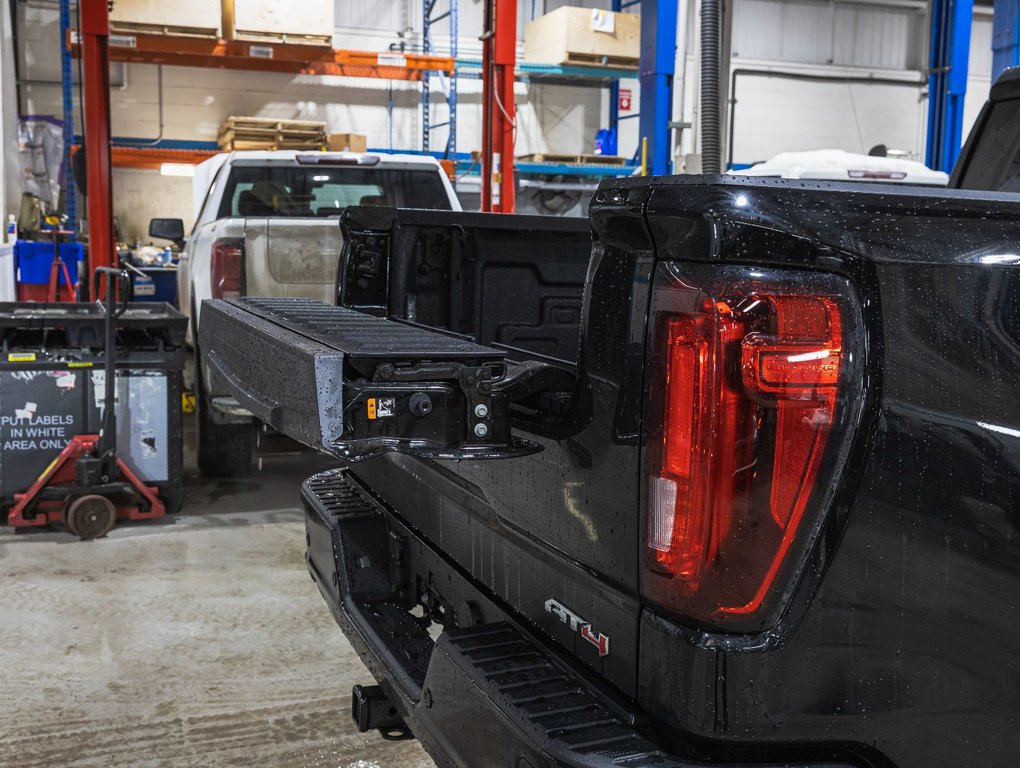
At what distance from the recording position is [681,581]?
1.31 meters

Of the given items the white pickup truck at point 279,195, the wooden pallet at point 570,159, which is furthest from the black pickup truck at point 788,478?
the wooden pallet at point 570,159

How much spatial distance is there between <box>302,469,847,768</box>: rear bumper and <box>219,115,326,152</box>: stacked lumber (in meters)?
11.0

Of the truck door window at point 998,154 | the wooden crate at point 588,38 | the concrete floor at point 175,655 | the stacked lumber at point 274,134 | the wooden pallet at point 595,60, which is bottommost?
the concrete floor at point 175,655

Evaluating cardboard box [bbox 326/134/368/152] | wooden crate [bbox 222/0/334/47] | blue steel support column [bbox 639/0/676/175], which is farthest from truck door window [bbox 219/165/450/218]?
wooden crate [bbox 222/0/334/47]

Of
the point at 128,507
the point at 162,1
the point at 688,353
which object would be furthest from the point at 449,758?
the point at 162,1

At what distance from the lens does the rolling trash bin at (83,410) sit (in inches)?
201

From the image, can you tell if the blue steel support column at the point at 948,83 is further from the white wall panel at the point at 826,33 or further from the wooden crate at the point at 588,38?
the white wall panel at the point at 826,33

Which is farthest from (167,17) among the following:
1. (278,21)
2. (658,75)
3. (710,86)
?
(710,86)

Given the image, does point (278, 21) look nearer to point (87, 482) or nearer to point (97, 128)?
point (97, 128)

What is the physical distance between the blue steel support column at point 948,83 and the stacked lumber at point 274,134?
7114mm

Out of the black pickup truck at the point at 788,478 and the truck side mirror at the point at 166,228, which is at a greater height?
the truck side mirror at the point at 166,228

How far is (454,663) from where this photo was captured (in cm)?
162

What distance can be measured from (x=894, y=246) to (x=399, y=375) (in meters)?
0.71

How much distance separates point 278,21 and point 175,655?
33.6 feet
